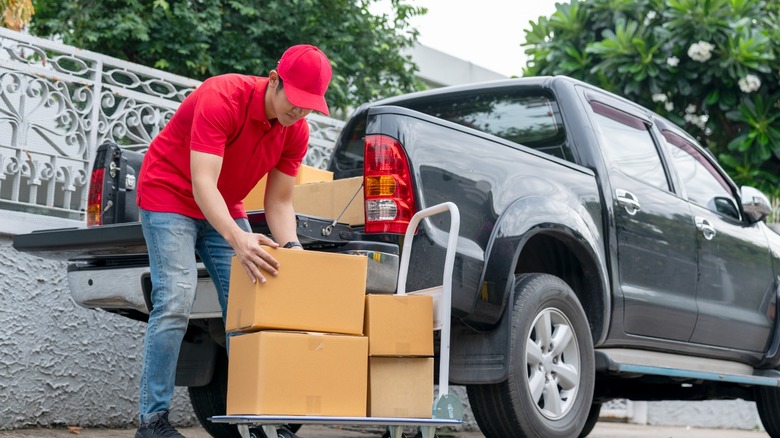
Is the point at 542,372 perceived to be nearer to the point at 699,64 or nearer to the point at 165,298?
the point at 165,298

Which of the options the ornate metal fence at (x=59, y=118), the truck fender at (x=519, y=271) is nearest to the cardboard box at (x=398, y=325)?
the truck fender at (x=519, y=271)

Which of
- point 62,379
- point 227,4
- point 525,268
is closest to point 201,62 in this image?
point 227,4

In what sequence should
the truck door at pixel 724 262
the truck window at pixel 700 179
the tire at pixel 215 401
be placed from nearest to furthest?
1. the tire at pixel 215 401
2. the truck door at pixel 724 262
3. the truck window at pixel 700 179

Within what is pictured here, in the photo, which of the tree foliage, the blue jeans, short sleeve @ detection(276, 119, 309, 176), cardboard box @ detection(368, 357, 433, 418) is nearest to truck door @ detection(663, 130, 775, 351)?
cardboard box @ detection(368, 357, 433, 418)

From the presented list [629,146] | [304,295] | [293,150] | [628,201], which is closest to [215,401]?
[293,150]

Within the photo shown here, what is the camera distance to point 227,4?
37.2ft

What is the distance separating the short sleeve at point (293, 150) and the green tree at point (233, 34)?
244 inches

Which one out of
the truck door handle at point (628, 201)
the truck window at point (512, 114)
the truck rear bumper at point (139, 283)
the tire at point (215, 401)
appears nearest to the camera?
the truck rear bumper at point (139, 283)

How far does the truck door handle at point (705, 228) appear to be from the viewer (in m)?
5.82

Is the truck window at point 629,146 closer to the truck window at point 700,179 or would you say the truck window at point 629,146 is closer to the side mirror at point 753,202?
the truck window at point 700,179

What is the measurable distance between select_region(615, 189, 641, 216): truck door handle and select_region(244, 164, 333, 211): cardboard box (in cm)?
151

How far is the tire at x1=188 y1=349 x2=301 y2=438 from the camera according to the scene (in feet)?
16.7

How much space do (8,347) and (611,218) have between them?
3225 millimetres

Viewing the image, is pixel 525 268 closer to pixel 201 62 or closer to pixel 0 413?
pixel 0 413
